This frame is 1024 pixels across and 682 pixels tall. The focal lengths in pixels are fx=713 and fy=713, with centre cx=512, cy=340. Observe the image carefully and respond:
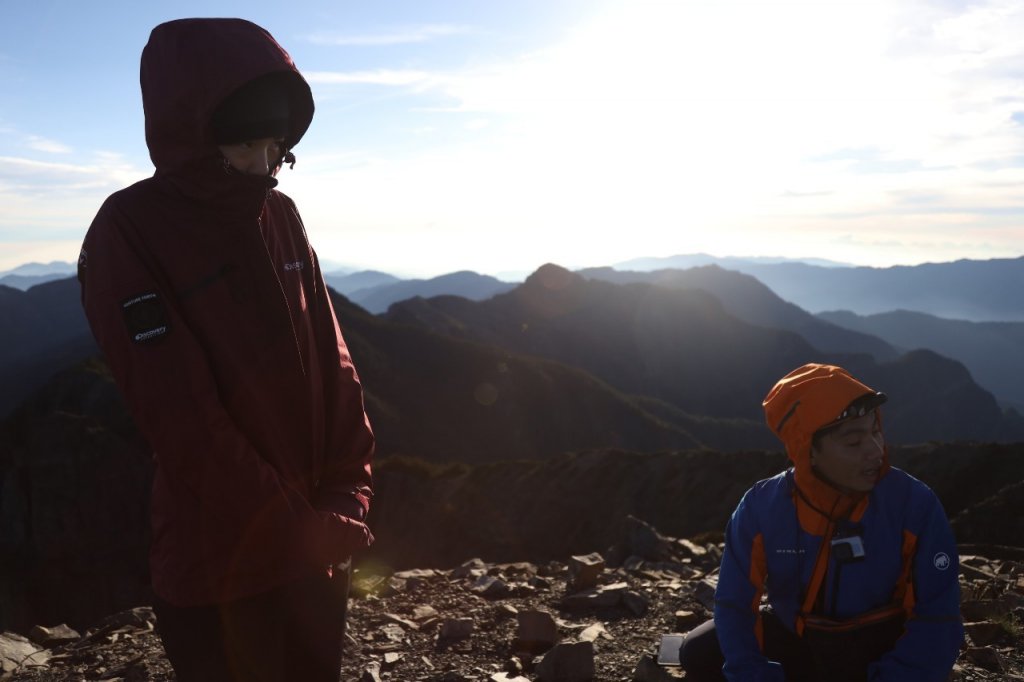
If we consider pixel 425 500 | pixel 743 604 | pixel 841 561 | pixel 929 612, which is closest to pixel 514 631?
pixel 743 604

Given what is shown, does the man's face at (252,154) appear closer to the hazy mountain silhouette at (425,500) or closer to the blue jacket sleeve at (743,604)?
the blue jacket sleeve at (743,604)

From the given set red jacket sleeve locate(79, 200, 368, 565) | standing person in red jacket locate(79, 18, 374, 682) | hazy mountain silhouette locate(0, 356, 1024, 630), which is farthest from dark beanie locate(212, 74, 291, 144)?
hazy mountain silhouette locate(0, 356, 1024, 630)

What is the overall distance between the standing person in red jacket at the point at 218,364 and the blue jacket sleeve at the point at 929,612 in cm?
232

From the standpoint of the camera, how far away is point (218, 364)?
201cm

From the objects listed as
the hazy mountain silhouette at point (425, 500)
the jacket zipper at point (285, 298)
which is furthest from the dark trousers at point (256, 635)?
the hazy mountain silhouette at point (425, 500)

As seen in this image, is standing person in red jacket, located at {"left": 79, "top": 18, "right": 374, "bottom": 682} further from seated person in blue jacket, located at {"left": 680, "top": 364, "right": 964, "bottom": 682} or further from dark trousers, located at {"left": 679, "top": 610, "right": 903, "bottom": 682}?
dark trousers, located at {"left": 679, "top": 610, "right": 903, "bottom": 682}

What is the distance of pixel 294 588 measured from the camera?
2096 mm

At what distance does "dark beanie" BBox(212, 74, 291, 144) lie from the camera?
202cm

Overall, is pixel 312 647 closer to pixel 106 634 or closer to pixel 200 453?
pixel 200 453

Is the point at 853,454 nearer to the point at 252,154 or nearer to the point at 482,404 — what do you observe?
the point at 252,154

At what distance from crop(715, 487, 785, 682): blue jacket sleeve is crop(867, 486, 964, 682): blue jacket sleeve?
464 millimetres

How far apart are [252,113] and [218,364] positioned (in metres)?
0.73

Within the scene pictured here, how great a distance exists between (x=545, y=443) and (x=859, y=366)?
9837 centimetres

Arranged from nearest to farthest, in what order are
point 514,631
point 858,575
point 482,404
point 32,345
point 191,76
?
point 191,76 → point 858,575 → point 514,631 → point 482,404 → point 32,345
